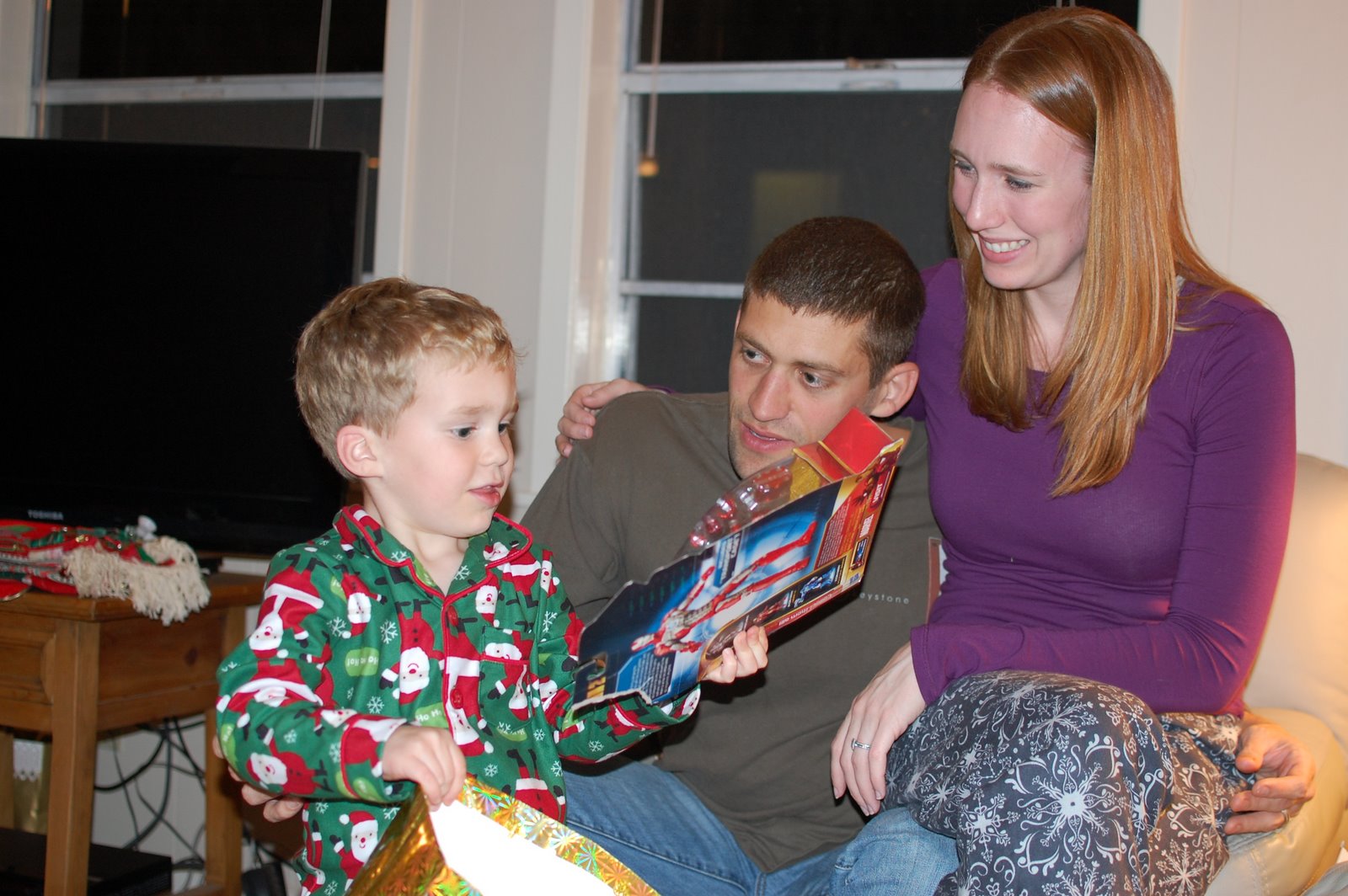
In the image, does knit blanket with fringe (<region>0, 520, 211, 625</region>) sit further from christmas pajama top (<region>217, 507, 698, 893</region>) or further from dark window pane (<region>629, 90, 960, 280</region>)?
dark window pane (<region>629, 90, 960, 280</region>)

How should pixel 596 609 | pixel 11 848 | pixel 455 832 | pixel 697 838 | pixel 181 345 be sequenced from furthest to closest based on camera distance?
1. pixel 181 345
2. pixel 11 848
3. pixel 596 609
4. pixel 697 838
5. pixel 455 832

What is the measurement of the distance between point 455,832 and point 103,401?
1.70 m

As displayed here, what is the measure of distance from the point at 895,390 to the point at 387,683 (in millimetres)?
795

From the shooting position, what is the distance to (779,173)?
2445mm

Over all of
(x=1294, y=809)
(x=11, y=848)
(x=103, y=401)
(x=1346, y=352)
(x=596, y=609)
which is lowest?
(x=11, y=848)

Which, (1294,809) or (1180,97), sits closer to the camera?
(1294,809)

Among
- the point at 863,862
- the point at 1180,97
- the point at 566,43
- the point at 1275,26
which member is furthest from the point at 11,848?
the point at 1275,26

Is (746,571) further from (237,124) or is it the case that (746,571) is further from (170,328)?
(237,124)

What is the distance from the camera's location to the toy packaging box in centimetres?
103

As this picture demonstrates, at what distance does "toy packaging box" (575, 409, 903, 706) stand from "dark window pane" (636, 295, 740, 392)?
1.31 m

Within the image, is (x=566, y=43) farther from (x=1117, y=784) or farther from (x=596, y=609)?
(x=1117, y=784)

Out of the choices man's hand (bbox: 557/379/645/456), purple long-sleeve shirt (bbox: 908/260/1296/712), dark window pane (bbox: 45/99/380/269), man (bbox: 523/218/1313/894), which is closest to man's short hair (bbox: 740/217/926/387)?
man (bbox: 523/218/1313/894)

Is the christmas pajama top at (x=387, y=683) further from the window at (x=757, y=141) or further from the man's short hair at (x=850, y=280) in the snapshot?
the window at (x=757, y=141)

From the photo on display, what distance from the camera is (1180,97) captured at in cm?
202
